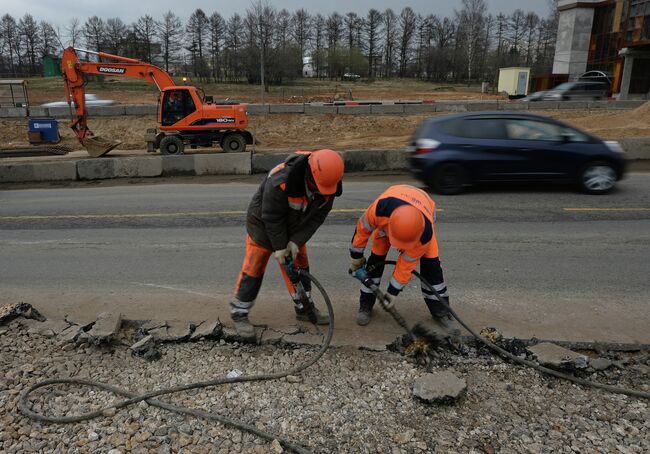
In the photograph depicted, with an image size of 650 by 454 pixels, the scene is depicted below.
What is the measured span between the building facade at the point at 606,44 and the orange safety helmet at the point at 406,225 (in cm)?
3866

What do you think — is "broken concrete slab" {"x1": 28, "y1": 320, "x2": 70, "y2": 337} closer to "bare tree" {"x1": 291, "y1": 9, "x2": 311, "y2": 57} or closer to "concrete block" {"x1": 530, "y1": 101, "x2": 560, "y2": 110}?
"concrete block" {"x1": 530, "y1": 101, "x2": 560, "y2": 110}

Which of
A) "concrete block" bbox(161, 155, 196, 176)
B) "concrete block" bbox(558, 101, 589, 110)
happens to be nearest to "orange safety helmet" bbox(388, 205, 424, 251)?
"concrete block" bbox(161, 155, 196, 176)

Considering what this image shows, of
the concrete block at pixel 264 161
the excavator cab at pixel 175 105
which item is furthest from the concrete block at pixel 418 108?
the concrete block at pixel 264 161

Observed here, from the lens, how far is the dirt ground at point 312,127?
22.1 metres

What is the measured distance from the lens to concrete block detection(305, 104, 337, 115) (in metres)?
25.7

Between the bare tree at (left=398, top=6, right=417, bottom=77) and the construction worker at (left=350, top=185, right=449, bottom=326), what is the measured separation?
7698cm

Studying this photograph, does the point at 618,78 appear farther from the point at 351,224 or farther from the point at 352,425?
the point at 352,425

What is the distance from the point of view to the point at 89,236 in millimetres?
7629

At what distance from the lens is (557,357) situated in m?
3.87

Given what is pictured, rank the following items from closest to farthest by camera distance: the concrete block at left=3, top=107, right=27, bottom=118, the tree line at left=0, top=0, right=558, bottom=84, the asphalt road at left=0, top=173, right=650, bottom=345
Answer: the asphalt road at left=0, top=173, right=650, bottom=345, the concrete block at left=3, top=107, right=27, bottom=118, the tree line at left=0, top=0, right=558, bottom=84

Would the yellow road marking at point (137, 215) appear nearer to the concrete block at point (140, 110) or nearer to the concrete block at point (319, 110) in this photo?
the concrete block at point (319, 110)

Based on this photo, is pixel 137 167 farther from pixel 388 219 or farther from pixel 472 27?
pixel 472 27

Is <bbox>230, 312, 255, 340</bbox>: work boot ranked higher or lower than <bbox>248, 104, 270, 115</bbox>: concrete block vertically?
lower

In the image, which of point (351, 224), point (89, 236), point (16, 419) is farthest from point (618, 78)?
point (16, 419)
